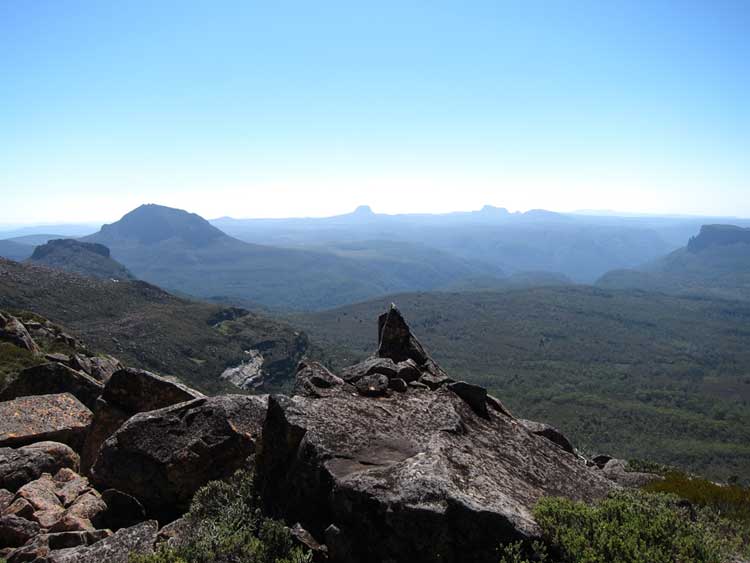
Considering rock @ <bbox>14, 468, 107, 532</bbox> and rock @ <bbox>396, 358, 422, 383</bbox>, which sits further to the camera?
rock @ <bbox>396, 358, 422, 383</bbox>

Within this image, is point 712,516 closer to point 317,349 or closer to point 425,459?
point 425,459

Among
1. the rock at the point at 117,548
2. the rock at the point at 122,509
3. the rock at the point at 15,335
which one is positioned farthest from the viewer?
the rock at the point at 15,335

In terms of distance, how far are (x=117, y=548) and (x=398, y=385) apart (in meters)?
7.16

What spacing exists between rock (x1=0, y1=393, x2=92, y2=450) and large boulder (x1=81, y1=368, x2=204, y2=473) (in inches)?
58.5

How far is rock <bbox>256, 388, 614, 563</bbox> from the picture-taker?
300 inches

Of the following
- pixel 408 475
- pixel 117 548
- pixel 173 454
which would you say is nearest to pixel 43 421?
pixel 173 454

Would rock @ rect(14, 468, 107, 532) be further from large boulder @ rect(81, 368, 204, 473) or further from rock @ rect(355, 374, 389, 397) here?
rock @ rect(355, 374, 389, 397)

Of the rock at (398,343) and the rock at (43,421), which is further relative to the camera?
the rock at (398,343)

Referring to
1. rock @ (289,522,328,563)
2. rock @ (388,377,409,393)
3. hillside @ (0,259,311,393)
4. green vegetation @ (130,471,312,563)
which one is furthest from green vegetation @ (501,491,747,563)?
hillside @ (0,259,311,393)

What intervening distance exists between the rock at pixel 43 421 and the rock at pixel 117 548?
7471 millimetres

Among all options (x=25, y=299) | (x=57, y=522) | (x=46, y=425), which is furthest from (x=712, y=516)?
(x=25, y=299)

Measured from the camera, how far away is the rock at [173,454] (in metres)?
11.2

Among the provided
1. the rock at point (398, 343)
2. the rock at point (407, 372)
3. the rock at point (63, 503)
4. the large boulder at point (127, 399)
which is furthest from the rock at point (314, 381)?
the rock at point (63, 503)

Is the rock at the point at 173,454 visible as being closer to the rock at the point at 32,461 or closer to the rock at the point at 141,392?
the rock at the point at 32,461
